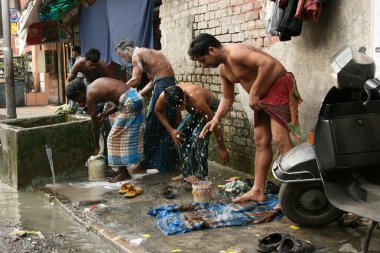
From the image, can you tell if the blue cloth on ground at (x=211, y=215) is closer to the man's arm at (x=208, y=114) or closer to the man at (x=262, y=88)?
the man at (x=262, y=88)

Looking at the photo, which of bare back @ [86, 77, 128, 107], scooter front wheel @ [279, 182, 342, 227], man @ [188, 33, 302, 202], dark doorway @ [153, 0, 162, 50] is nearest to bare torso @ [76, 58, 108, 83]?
bare back @ [86, 77, 128, 107]

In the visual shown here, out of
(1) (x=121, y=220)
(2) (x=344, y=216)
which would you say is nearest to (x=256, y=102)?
(2) (x=344, y=216)

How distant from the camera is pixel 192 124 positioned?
6.70m

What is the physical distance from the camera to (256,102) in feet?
17.4

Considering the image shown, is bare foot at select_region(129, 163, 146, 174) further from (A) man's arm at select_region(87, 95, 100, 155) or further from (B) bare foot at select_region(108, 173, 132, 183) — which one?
(A) man's arm at select_region(87, 95, 100, 155)

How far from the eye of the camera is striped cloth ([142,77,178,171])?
24.1 feet

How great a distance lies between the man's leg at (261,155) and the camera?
5492 mm

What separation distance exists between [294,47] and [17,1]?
21.0 meters

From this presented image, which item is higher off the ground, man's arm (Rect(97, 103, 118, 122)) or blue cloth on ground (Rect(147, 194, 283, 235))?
man's arm (Rect(97, 103, 118, 122))

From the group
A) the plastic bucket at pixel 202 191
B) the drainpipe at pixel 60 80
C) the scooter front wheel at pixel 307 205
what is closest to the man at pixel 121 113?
the plastic bucket at pixel 202 191

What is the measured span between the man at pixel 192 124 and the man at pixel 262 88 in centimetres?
79

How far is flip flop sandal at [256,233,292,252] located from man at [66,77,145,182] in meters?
3.03

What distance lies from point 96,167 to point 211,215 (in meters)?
2.54

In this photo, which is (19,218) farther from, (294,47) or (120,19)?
(120,19)
